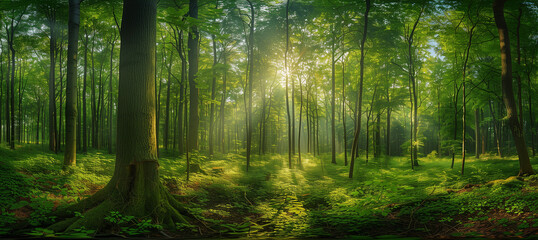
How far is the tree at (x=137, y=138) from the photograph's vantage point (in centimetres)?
499

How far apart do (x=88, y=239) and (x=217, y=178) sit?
21.8 feet

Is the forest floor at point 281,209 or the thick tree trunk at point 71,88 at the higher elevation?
the thick tree trunk at point 71,88

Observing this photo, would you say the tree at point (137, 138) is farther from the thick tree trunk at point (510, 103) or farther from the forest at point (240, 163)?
the thick tree trunk at point (510, 103)

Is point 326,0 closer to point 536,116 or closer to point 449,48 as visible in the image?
point 449,48

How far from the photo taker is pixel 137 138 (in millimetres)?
5266

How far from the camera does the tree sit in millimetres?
4992

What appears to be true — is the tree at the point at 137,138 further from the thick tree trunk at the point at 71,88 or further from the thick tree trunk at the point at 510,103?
the thick tree trunk at the point at 510,103

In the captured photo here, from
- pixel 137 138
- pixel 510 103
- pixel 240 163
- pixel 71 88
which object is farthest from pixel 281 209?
pixel 510 103

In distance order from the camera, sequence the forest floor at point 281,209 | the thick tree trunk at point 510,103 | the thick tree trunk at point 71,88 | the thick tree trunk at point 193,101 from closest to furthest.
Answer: the forest floor at point 281,209 < the thick tree trunk at point 510,103 < the thick tree trunk at point 71,88 < the thick tree trunk at point 193,101

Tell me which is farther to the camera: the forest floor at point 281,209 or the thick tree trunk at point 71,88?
the thick tree trunk at point 71,88

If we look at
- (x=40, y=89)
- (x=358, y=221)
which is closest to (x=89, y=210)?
(x=358, y=221)

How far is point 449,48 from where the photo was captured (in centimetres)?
1465

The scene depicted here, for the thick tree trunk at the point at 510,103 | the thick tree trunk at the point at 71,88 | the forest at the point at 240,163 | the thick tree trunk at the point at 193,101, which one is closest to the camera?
the forest at the point at 240,163

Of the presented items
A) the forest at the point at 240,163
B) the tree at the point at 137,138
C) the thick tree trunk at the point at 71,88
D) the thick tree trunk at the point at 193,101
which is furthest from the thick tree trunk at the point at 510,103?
the thick tree trunk at the point at 71,88
